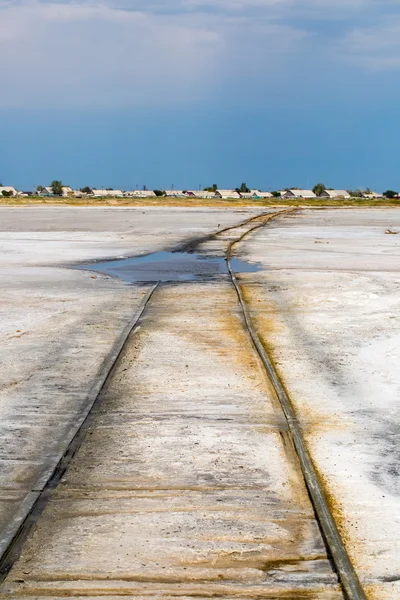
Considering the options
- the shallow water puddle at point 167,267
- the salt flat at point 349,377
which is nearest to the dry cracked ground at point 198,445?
the salt flat at point 349,377

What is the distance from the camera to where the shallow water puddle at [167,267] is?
2089cm

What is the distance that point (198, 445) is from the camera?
7.39 m

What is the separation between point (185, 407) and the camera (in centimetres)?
855

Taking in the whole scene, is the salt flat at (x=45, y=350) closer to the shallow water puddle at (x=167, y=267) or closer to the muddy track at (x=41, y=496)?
the muddy track at (x=41, y=496)

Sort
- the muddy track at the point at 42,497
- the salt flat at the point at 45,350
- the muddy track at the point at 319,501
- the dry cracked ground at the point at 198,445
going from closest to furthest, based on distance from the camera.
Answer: the muddy track at the point at 319,501 → the dry cracked ground at the point at 198,445 → the muddy track at the point at 42,497 → the salt flat at the point at 45,350

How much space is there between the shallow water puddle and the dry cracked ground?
13.8 feet

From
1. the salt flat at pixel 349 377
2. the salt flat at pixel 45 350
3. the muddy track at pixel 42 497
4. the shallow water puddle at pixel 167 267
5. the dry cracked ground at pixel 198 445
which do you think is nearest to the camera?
the dry cracked ground at pixel 198 445

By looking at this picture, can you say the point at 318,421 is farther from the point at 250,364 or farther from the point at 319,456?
the point at 250,364

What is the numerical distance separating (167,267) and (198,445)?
53.1ft

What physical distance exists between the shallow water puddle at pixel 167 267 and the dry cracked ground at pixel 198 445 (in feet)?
13.8

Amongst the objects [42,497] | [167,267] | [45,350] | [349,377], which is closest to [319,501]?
[42,497]

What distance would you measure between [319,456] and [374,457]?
15.9 inches

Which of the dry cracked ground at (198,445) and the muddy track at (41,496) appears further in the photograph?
the muddy track at (41,496)

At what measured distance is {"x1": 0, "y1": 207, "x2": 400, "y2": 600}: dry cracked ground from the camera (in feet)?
16.9
